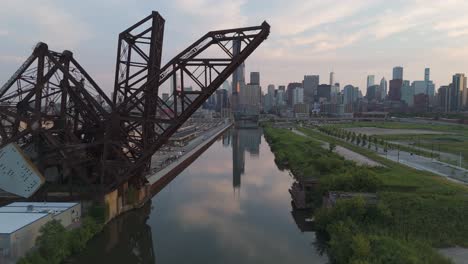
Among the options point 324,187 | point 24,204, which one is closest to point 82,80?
point 24,204

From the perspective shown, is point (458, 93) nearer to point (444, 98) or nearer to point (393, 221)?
point (444, 98)

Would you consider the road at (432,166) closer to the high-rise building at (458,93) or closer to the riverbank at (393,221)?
the riverbank at (393,221)

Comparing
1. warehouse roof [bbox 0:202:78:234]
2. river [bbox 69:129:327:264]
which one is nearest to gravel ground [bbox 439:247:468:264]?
river [bbox 69:129:327:264]

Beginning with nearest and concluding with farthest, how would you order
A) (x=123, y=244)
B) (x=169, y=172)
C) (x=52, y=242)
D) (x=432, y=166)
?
(x=52, y=242)
(x=123, y=244)
(x=432, y=166)
(x=169, y=172)

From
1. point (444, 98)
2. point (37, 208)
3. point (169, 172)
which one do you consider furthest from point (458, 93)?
point (37, 208)

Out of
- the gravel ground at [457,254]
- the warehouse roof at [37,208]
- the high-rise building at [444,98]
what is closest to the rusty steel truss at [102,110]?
the warehouse roof at [37,208]

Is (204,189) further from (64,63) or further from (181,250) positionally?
(64,63)

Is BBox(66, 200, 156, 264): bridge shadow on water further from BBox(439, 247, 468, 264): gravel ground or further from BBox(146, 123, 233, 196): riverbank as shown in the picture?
BBox(439, 247, 468, 264): gravel ground
